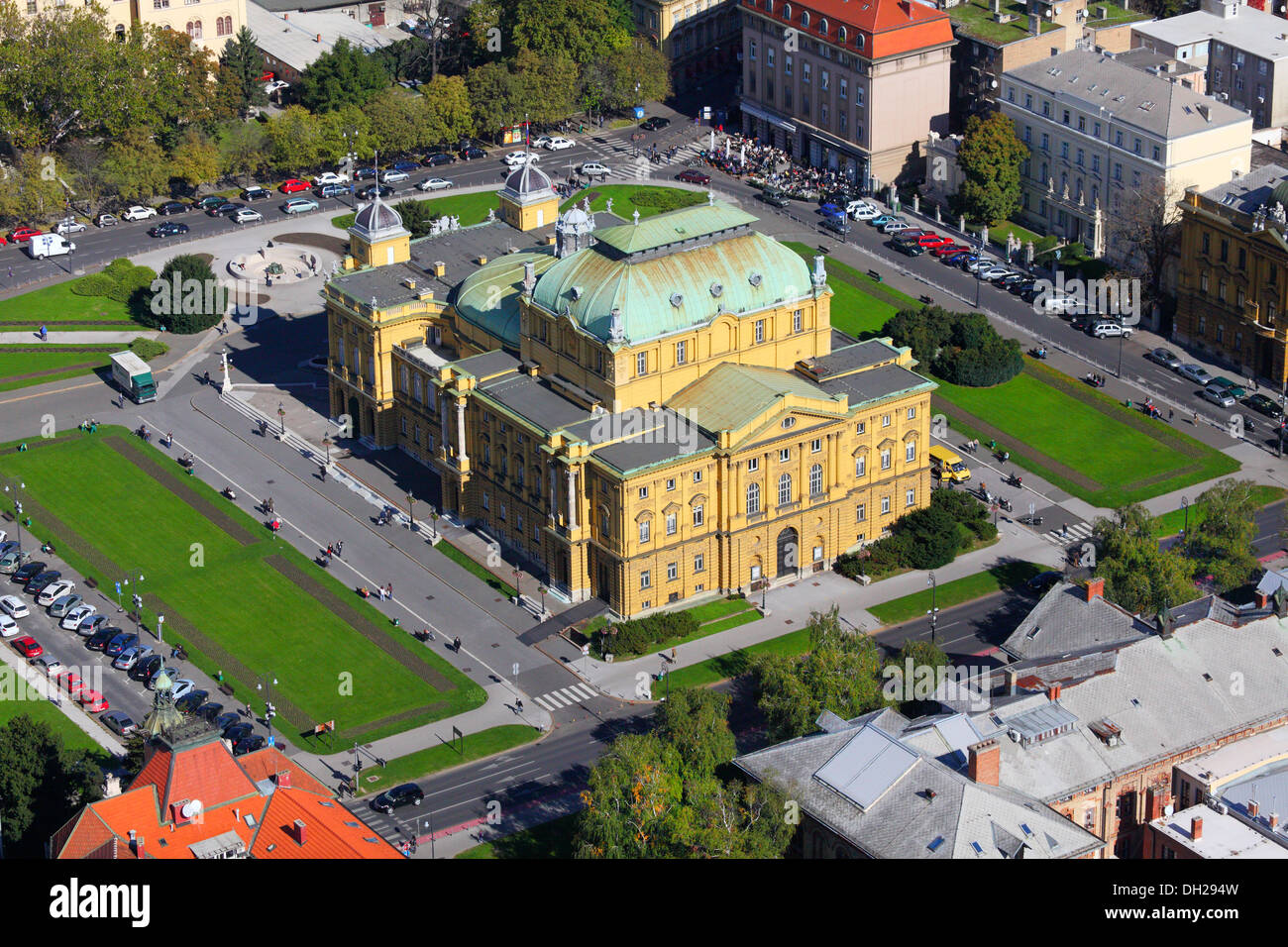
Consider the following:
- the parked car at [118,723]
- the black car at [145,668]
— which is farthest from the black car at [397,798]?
the black car at [145,668]

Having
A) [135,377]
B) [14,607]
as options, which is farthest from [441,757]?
[135,377]

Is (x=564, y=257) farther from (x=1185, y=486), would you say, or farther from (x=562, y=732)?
(x=1185, y=486)

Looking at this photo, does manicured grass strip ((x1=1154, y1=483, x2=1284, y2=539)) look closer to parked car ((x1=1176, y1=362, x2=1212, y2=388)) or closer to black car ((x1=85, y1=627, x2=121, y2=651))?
parked car ((x1=1176, y1=362, x2=1212, y2=388))

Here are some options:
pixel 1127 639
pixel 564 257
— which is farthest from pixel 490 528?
pixel 1127 639

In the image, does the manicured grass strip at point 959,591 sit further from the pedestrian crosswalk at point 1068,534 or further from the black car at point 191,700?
the black car at point 191,700

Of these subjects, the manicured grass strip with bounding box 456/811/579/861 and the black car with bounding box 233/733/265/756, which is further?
the black car with bounding box 233/733/265/756

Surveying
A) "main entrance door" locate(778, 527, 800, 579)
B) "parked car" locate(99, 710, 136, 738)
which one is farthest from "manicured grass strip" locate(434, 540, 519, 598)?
"parked car" locate(99, 710, 136, 738)
